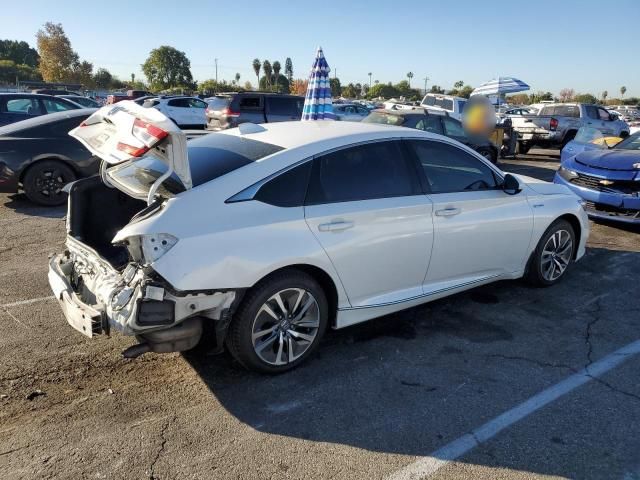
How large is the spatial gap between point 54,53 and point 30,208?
7090 centimetres

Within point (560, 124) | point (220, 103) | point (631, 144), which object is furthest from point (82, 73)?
point (631, 144)

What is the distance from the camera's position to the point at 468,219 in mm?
4258

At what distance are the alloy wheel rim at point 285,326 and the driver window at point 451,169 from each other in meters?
1.45

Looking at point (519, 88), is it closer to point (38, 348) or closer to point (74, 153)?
point (74, 153)

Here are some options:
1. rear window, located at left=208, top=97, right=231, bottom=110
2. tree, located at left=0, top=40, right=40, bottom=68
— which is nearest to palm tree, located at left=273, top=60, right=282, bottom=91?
tree, located at left=0, top=40, right=40, bottom=68

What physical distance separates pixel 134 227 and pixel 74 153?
5960 millimetres

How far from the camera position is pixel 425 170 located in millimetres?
4137

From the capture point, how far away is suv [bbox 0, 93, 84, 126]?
11.6m

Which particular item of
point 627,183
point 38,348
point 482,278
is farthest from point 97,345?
point 627,183

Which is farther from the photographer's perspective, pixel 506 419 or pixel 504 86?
pixel 504 86

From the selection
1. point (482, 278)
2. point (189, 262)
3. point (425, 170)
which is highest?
point (425, 170)

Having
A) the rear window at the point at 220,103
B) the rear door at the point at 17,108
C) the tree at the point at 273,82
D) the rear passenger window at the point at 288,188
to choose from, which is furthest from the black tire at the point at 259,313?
the tree at the point at 273,82

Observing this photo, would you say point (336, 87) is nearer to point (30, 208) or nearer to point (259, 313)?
point (30, 208)

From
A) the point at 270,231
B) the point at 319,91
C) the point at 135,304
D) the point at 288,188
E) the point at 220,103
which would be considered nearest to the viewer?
the point at 135,304
